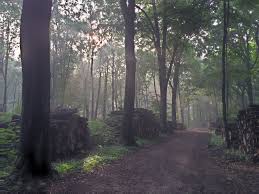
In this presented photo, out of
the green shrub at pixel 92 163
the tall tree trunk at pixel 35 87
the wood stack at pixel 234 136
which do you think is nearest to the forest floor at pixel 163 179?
the green shrub at pixel 92 163

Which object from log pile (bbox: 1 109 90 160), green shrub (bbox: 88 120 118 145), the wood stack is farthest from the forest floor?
green shrub (bbox: 88 120 118 145)

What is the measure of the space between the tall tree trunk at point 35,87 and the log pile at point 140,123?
12.3m

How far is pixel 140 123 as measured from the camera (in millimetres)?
23406

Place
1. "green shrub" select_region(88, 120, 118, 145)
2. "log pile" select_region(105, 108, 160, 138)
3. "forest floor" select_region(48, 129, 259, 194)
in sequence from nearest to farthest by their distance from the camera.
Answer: "forest floor" select_region(48, 129, 259, 194) → "green shrub" select_region(88, 120, 118, 145) → "log pile" select_region(105, 108, 160, 138)

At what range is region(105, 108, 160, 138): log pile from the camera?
71.5 ft

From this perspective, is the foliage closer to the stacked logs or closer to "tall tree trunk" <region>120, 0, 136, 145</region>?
"tall tree trunk" <region>120, 0, 136, 145</region>

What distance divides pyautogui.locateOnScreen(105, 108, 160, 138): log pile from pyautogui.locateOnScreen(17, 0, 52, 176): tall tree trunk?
12293 millimetres

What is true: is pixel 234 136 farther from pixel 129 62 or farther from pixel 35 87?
pixel 35 87

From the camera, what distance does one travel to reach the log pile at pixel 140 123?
2181 cm

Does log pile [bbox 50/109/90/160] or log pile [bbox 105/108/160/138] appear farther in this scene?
log pile [bbox 105/108/160/138]

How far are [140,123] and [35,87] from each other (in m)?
15.6

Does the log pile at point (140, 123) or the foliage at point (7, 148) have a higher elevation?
the log pile at point (140, 123)

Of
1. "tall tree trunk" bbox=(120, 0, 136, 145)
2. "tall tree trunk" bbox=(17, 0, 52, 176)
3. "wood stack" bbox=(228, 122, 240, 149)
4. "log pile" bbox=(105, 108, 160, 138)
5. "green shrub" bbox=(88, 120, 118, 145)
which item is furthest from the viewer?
"log pile" bbox=(105, 108, 160, 138)

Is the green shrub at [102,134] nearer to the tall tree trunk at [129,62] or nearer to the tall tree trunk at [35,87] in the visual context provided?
the tall tree trunk at [129,62]
